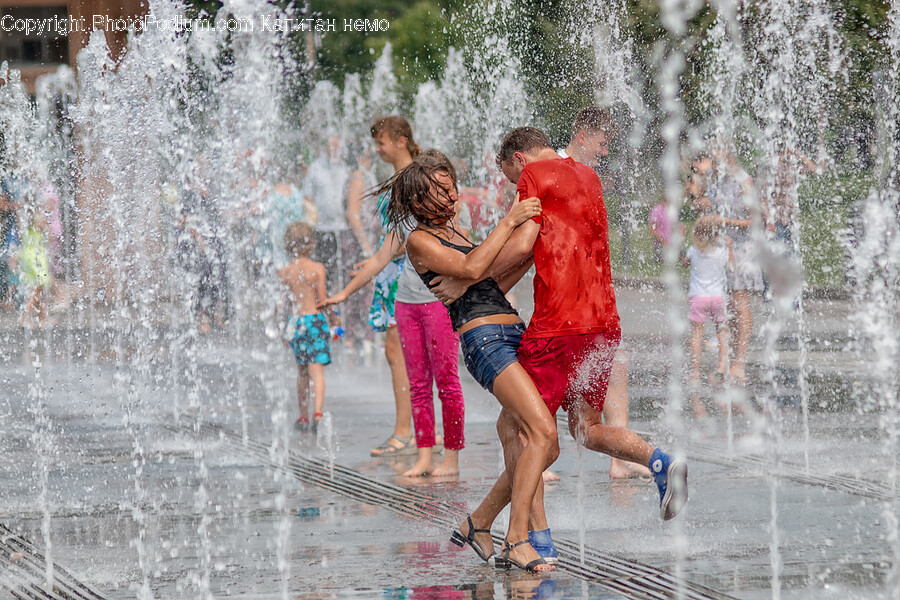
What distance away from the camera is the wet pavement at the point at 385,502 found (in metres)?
4.34

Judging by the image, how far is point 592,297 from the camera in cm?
447

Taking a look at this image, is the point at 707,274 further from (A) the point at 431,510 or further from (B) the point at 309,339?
(A) the point at 431,510

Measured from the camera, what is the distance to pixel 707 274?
9.37m

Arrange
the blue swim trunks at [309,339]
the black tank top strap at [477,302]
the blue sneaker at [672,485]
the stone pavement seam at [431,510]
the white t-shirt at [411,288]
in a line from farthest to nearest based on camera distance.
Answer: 1. the blue swim trunks at [309,339]
2. the white t-shirt at [411,288]
3. the black tank top strap at [477,302]
4. the blue sneaker at [672,485]
5. the stone pavement seam at [431,510]

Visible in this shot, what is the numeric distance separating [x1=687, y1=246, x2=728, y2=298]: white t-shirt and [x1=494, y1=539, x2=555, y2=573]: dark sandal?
5145mm

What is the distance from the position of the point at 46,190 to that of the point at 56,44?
2253 centimetres

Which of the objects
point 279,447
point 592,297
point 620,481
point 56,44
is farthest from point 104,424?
point 56,44

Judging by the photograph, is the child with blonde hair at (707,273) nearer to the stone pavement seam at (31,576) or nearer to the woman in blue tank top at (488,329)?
the woman in blue tank top at (488,329)

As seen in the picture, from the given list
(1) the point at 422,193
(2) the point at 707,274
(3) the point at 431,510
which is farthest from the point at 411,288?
(2) the point at 707,274

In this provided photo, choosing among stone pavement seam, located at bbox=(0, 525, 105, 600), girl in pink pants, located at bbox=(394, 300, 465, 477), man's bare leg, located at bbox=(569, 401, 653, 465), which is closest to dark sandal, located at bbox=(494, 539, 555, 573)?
man's bare leg, located at bbox=(569, 401, 653, 465)

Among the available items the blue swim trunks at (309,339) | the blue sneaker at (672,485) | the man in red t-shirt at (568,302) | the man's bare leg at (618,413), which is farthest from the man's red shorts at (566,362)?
the blue swim trunks at (309,339)

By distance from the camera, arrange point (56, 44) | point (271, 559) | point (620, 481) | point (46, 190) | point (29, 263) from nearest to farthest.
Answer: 1. point (271, 559)
2. point (620, 481)
3. point (29, 263)
4. point (46, 190)
5. point (56, 44)

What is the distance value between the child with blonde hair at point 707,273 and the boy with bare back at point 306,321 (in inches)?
114

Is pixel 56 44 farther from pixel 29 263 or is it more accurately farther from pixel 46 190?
pixel 29 263
